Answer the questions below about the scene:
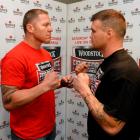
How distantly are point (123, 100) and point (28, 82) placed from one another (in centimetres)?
69

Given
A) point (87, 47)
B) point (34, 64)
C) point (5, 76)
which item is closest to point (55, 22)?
point (87, 47)

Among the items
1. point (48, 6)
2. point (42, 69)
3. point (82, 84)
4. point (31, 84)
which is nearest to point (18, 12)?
point (48, 6)

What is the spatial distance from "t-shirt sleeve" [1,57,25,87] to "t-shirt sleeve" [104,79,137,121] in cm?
60

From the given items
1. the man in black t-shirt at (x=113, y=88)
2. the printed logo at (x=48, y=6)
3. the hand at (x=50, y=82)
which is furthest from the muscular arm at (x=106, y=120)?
the printed logo at (x=48, y=6)

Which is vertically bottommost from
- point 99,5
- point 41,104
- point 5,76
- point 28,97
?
point 41,104

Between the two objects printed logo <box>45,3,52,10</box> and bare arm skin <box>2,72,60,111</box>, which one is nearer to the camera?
bare arm skin <box>2,72,60,111</box>

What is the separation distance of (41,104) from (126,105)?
0.71 metres

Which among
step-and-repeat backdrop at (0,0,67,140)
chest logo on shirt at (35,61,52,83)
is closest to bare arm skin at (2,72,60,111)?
chest logo on shirt at (35,61,52,83)

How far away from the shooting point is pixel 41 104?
160cm

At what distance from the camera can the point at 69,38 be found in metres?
2.69

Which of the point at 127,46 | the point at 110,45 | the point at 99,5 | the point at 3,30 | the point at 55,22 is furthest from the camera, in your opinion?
the point at 55,22

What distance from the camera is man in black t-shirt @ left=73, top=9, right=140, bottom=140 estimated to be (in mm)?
1072

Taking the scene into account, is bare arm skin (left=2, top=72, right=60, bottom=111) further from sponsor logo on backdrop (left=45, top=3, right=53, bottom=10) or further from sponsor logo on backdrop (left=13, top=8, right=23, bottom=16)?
sponsor logo on backdrop (left=45, top=3, right=53, bottom=10)

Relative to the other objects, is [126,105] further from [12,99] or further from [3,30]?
[3,30]
